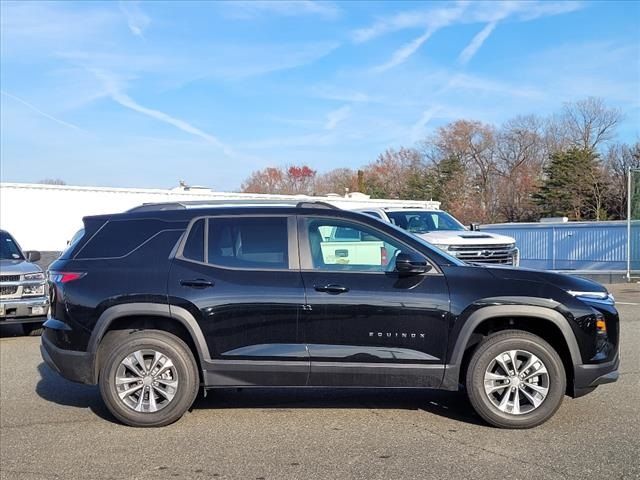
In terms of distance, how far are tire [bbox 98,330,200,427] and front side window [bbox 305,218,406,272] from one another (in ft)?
4.74

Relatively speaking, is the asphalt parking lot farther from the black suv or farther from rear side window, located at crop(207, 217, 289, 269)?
rear side window, located at crop(207, 217, 289, 269)

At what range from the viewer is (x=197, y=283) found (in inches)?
223

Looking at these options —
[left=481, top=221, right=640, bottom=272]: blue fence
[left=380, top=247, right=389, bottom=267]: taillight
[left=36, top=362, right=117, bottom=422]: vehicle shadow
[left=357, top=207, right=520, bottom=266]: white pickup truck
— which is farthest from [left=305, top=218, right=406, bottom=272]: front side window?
[left=481, top=221, right=640, bottom=272]: blue fence

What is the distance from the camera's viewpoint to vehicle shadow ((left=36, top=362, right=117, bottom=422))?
254 inches

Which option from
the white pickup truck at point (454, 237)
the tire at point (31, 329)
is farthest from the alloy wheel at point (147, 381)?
the tire at point (31, 329)

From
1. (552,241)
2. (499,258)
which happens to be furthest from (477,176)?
(499,258)

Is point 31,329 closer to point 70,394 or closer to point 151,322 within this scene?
point 70,394

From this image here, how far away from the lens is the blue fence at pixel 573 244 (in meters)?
25.0

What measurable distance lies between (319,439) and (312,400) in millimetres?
1209

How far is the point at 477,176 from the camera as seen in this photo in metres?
58.7

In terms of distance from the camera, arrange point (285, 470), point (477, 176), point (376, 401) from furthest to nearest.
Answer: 1. point (477, 176)
2. point (376, 401)
3. point (285, 470)

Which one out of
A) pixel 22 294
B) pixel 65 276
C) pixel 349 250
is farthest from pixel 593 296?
pixel 22 294

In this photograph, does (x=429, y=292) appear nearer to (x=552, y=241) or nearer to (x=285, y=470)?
(x=285, y=470)

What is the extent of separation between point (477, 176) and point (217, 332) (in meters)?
55.6
